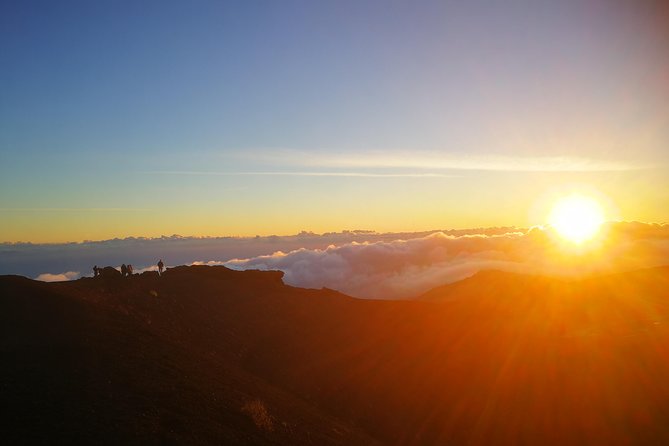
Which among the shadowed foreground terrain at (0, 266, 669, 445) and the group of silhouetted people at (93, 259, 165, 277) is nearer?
the shadowed foreground terrain at (0, 266, 669, 445)

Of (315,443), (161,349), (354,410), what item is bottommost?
(354,410)

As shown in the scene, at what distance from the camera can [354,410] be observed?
34.0 meters

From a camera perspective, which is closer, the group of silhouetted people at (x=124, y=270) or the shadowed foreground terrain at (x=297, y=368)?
the shadowed foreground terrain at (x=297, y=368)

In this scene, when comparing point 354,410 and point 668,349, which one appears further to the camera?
point 668,349

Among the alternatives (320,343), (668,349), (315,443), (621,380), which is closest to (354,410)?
(320,343)

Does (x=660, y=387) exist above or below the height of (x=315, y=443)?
below

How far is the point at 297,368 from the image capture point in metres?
37.2

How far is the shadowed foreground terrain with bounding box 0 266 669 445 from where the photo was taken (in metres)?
17.5

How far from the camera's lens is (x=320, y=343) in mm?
43625

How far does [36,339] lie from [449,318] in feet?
146

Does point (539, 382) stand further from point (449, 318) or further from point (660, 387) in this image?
point (449, 318)

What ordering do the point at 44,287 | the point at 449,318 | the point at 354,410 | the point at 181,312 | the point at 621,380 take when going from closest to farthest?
the point at 44,287
the point at 354,410
the point at 181,312
the point at 621,380
the point at 449,318

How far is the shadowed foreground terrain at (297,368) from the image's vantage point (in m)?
17.5

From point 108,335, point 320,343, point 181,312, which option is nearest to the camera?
point 108,335
